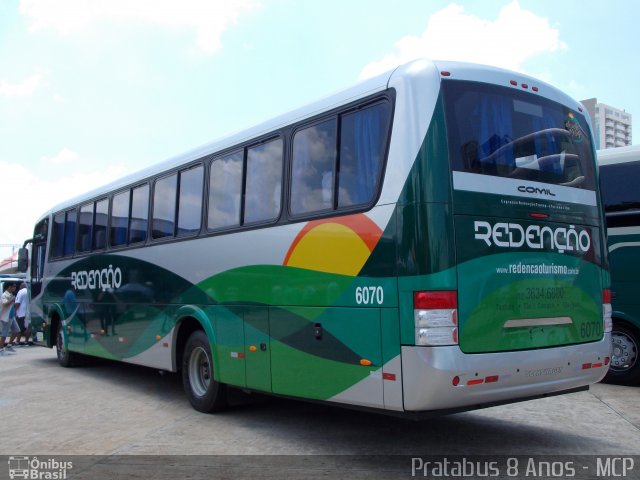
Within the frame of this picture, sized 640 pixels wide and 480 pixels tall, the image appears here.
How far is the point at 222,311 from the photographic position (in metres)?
7.62

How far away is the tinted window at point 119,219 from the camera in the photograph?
411 inches

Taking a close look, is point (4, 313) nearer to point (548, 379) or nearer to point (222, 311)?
point (222, 311)

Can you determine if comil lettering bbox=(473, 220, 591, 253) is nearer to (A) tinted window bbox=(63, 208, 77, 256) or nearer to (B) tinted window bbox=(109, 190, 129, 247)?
(B) tinted window bbox=(109, 190, 129, 247)

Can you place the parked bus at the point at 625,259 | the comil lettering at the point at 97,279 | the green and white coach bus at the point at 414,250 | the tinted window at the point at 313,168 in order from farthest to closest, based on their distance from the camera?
the comil lettering at the point at 97,279 → the parked bus at the point at 625,259 → the tinted window at the point at 313,168 → the green and white coach bus at the point at 414,250

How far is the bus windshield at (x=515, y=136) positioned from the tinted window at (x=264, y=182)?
215 cm

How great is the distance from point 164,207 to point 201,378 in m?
2.55

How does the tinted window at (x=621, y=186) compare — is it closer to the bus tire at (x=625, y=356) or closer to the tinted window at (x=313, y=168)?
the bus tire at (x=625, y=356)

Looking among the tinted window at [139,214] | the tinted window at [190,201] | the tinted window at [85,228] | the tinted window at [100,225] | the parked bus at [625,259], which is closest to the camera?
the tinted window at [190,201]

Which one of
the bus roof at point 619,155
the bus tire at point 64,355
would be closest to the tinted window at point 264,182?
the bus roof at point 619,155

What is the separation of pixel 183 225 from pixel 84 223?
14.2 feet

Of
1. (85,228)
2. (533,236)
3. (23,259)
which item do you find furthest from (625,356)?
(23,259)

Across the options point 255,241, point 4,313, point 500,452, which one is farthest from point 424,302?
point 4,313

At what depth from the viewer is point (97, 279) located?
11.3m

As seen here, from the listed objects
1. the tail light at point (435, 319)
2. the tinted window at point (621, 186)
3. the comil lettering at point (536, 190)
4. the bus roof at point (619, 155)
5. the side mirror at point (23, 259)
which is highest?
the bus roof at point (619, 155)
